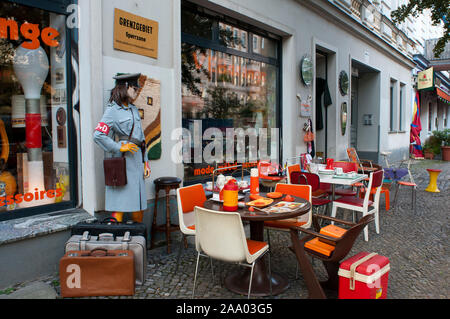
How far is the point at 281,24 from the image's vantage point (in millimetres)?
7504

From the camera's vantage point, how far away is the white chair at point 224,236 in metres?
2.84

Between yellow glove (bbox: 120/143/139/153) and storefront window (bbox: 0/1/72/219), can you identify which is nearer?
yellow glove (bbox: 120/143/139/153)

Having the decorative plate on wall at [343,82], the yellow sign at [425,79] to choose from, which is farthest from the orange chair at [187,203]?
the yellow sign at [425,79]

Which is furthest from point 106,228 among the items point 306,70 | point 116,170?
point 306,70

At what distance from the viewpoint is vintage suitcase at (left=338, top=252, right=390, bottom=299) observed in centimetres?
285

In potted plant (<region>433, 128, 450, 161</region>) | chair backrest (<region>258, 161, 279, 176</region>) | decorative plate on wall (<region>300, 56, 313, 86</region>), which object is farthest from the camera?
potted plant (<region>433, 128, 450, 161</region>)

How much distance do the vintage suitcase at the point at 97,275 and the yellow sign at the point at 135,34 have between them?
2.56 m

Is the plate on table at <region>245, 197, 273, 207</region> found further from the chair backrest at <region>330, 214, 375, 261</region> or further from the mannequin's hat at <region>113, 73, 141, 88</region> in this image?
the mannequin's hat at <region>113, 73, 141, 88</region>

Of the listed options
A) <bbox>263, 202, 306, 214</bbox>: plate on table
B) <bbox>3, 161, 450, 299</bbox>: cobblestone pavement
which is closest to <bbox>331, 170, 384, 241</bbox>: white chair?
<bbox>3, 161, 450, 299</bbox>: cobblestone pavement

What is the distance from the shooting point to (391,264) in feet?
13.6

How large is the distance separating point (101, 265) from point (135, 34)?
9.54 feet

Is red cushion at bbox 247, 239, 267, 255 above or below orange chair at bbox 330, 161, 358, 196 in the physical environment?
below

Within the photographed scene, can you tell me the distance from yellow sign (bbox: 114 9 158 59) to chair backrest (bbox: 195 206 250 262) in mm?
2611

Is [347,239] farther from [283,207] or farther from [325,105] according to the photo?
[325,105]
